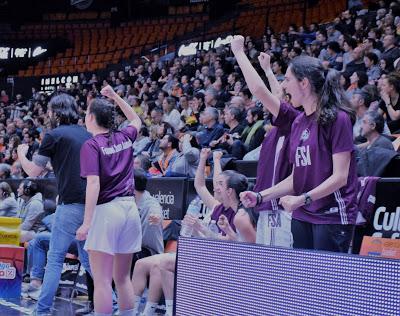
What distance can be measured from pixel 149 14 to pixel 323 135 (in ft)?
87.2

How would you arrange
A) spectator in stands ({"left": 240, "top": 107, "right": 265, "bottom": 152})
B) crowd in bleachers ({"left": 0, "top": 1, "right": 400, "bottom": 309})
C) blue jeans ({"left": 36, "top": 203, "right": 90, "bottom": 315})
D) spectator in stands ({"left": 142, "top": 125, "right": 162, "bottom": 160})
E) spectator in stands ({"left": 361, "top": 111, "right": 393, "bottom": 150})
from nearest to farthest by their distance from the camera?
blue jeans ({"left": 36, "top": 203, "right": 90, "bottom": 315}) → spectator in stands ({"left": 361, "top": 111, "right": 393, "bottom": 150}) → crowd in bleachers ({"left": 0, "top": 1, "right": 400, "bottom": 309}) → spectator in stands ({"left": 240, "top": 107, "right": 265, "bottom": 152}) → spectator in stands ({"left": 142, "top": 125, "right": 162, "bottom": 160})

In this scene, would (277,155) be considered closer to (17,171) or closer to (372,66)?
(372,66)

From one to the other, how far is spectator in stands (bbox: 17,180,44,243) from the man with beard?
3.50m

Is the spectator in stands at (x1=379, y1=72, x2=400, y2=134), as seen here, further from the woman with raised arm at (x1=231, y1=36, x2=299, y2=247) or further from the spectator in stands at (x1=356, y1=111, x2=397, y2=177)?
the woman with raised arm at (x1=231, y1=36, x2=299, y2=247)

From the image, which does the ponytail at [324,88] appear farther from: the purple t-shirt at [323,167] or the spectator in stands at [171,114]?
the spectator in stands at [171,114]

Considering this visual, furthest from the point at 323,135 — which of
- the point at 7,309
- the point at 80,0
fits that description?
the point at 80,0

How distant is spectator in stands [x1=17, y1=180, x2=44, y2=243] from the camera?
9.29m

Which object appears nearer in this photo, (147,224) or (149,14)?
(147,224)

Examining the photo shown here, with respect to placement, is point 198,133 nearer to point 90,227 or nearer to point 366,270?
point 90,227

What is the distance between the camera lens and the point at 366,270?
8.74 ft

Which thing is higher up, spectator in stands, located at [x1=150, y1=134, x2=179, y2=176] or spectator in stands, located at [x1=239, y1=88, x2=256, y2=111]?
spectator in stands, located at [x1=239, y1=88, x2=256, y2=111]

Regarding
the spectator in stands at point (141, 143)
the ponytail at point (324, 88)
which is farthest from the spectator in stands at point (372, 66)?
the ponytail at point (324, 88)

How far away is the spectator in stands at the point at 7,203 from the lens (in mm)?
10016

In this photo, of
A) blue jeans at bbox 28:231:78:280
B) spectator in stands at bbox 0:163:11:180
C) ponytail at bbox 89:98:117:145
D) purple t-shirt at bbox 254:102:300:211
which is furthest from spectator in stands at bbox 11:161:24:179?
purple t-shirt at bbox 254:102:300:211
